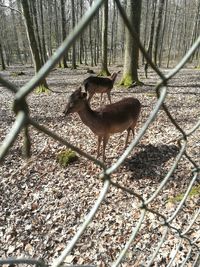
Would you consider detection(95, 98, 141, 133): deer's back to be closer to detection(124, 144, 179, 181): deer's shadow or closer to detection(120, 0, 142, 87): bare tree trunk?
detection(124, 144, 179, 181): deer's shadow

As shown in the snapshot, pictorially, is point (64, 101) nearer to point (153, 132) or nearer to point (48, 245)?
point (153, 132)

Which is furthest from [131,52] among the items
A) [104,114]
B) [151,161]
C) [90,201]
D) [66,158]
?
[90,201]

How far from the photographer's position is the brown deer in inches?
204

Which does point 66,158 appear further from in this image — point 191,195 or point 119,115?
point 191,195

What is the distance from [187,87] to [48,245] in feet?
34.0

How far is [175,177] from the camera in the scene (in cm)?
489

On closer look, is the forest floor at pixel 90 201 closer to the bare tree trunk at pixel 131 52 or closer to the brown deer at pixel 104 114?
the brown deer at pixel 104 114

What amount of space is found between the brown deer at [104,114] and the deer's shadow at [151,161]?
25.0 inches

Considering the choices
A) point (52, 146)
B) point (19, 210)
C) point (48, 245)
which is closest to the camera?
point (48, 245)

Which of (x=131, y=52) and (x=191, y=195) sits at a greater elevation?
(x=131, y=52)

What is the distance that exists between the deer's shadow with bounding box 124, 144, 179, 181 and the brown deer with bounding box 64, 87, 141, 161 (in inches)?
25.0

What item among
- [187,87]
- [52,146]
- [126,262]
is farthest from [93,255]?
[187,87]

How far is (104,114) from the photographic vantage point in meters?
5.48

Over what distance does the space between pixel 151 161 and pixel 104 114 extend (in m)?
1.32
